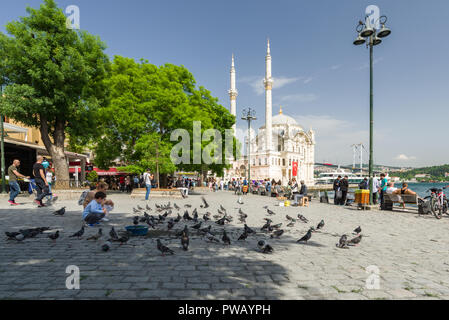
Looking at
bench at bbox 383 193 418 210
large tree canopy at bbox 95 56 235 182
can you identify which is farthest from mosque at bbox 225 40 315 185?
bench at bbox 383 193 418 210

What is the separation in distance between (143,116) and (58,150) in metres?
6.07

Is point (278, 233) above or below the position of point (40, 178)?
below

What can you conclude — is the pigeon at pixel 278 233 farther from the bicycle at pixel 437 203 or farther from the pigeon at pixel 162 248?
the bicycle at pixel 437 203

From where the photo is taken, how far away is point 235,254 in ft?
16.6

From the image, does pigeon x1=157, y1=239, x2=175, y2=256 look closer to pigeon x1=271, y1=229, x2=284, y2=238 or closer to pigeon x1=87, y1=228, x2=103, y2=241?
pigeon x1=87, y1=228, x2=103, y2=241

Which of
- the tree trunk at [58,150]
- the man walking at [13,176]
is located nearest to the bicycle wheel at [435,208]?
the man walking at [13,176]

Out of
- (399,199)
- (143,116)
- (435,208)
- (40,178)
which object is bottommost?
(435,208)

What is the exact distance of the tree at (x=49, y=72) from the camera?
1534cm

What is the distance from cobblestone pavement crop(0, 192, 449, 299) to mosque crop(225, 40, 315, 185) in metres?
67.8

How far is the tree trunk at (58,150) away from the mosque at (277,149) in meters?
56.7

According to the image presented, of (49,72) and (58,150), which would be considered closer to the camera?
(49,72)

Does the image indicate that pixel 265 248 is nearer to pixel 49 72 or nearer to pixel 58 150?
pixel 49 72

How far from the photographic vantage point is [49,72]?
15523 mm

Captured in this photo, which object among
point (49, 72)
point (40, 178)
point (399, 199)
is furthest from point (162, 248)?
point (49, 72)
